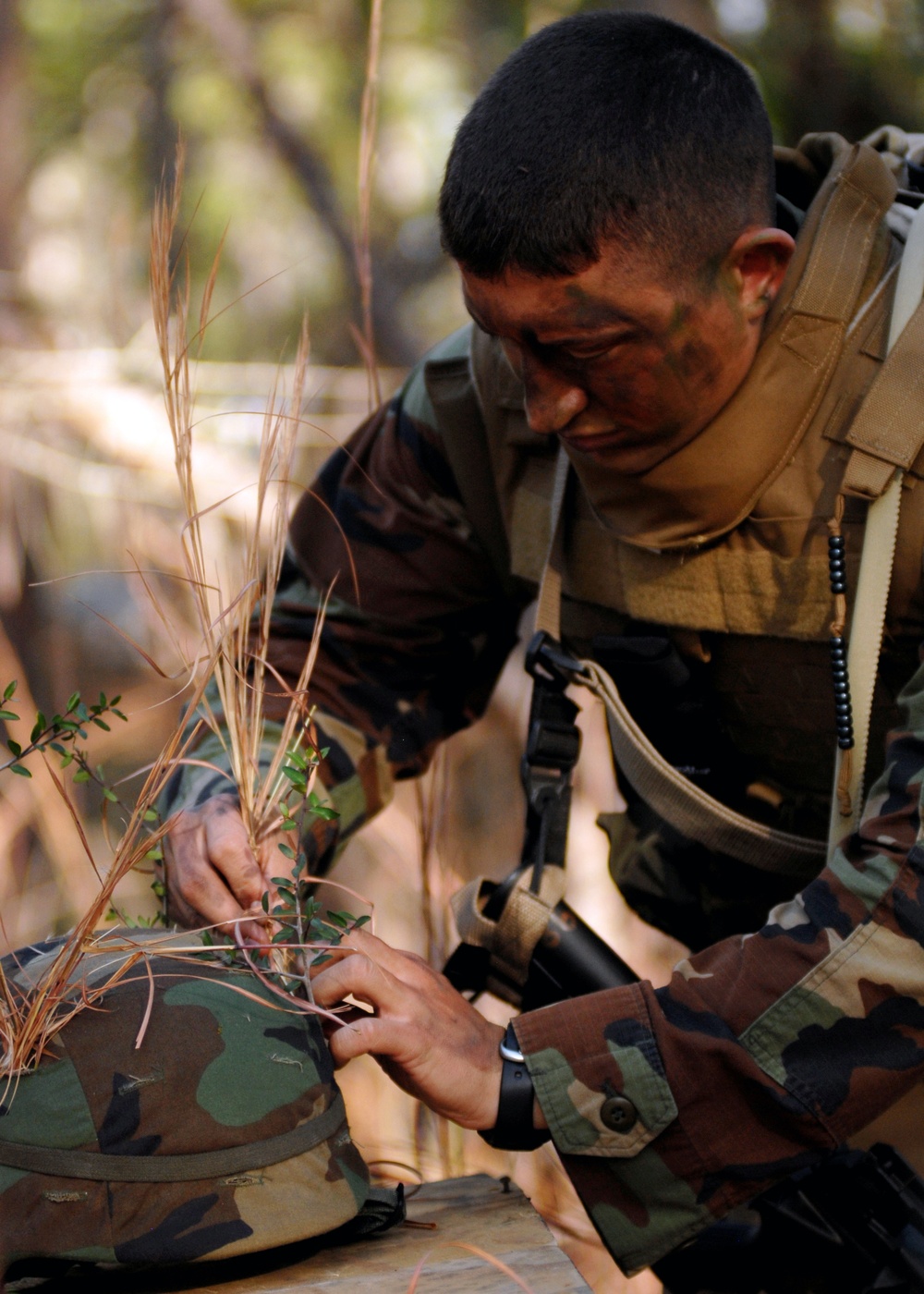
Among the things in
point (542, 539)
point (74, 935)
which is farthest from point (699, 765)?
point (74, 935)

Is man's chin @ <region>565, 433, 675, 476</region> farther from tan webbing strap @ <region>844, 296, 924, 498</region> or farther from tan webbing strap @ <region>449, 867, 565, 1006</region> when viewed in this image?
tan webbing strap @ <region>449, 867, 565, 1006</region>

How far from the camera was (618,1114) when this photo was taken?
1.30m

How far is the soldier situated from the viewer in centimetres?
129

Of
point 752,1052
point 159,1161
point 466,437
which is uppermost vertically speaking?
point 466,437

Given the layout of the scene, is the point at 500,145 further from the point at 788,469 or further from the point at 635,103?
the point at 788,469

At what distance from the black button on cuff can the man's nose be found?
76 cm

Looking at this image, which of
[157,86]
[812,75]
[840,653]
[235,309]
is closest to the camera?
[840,653]

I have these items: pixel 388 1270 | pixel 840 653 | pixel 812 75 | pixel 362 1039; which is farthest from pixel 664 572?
pixel 812 75

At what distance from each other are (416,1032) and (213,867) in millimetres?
397

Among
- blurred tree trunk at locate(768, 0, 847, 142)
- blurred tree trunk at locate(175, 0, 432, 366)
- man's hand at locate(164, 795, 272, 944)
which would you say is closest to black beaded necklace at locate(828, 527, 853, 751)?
man's hand at locate(164, 795, 272, 944)

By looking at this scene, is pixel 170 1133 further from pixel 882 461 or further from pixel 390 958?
pixel 882 461

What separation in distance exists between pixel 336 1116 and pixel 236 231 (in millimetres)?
6460

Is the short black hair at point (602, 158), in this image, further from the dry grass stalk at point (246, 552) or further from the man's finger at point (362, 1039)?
the man's finger at point (362, 1039)

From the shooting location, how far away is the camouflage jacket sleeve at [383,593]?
78.7 inches
